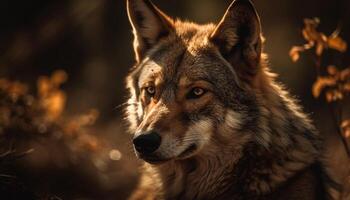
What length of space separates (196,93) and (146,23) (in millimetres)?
1084

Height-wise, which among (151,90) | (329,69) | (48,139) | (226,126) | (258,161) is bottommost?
(258,161)

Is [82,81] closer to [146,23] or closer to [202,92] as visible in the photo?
[146,23]

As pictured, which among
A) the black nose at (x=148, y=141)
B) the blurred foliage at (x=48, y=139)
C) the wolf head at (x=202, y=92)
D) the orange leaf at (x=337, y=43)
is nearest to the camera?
the black nose at (x=148, y=141)

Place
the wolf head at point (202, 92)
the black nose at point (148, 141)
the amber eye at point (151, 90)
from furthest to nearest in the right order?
1. the amber eye at point (151, 90)
2. the wolf head at point (202, 92)
3. the black nose at point (148, 141)

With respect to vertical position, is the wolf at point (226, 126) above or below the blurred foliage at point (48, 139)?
below

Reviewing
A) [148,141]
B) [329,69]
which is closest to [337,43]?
[329,69]

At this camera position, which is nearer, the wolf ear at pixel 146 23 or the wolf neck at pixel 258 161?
the wolf neck at pixel 258 161

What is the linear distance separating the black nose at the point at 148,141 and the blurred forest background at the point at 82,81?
82cm

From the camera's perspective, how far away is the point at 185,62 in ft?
17.6

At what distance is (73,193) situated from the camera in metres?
7.59

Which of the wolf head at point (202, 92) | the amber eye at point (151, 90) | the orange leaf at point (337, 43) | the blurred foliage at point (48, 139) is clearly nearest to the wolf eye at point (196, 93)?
the wolf head at point (202, 92)

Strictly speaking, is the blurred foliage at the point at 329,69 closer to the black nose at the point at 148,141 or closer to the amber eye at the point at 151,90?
the amber eye at the point at 151,90

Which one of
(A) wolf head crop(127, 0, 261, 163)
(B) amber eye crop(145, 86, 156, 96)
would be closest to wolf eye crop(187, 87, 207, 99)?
(A) wolf head crop(127, 0, 261, 163)

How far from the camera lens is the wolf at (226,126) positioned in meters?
5.02
